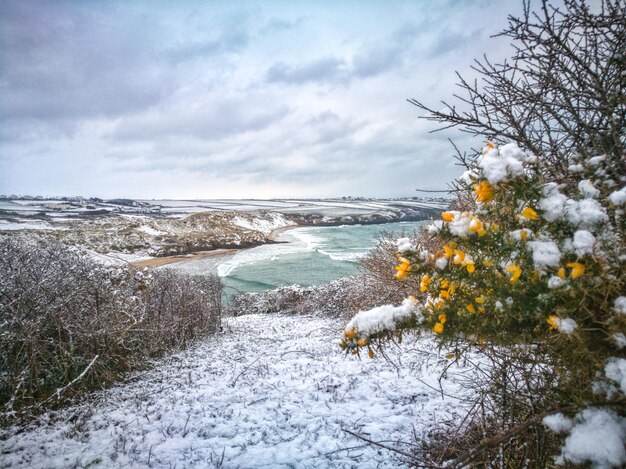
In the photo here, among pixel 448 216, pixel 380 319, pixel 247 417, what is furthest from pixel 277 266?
pixel 448 216

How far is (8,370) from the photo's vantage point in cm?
464

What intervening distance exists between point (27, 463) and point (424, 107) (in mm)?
5303

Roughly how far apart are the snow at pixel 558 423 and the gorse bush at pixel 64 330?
5.42 meters

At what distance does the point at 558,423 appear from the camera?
1266mm

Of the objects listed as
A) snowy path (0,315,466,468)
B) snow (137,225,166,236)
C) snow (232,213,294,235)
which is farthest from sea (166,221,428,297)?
snowy path (0,315,466,468)

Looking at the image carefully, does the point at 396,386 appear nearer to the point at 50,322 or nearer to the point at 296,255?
the point at 50,322

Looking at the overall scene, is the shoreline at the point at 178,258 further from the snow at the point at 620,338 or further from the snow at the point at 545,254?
the snow at the point at 620,338

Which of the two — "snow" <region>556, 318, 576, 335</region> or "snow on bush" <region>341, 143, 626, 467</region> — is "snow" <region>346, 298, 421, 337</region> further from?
"snow" <region>556, 318, 576, 335</region>

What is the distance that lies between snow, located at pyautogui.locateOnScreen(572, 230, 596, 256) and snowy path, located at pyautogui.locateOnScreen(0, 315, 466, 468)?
209 cm

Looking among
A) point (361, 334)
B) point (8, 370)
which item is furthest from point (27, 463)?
point (361, 334)

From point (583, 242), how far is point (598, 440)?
2.46 ft

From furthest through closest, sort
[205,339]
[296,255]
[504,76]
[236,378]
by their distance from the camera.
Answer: [296,255] < [205,339] < [236,378] < [504,76]

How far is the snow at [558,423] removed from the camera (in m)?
Result: 1.25

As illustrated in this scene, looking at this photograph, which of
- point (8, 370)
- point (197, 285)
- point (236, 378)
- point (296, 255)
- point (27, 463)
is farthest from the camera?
point (296, 255)
